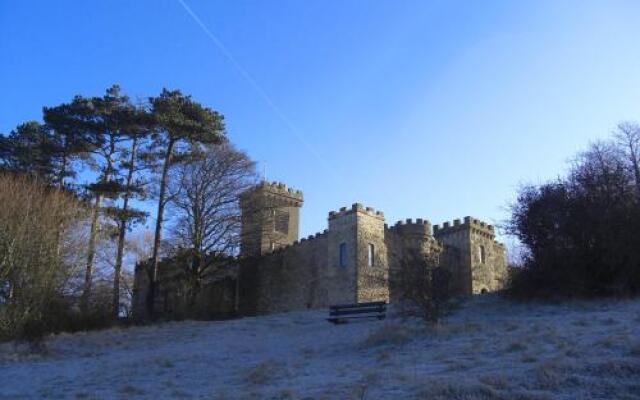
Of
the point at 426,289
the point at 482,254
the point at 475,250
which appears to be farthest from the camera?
the point at 482,254

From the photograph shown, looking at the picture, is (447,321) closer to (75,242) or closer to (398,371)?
(398,371)

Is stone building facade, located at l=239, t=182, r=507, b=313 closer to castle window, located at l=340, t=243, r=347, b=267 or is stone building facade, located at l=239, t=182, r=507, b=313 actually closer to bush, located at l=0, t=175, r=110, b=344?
castle window, located at l=340, t=243, r=347, b=267

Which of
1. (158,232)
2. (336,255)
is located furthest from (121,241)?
(336,255)

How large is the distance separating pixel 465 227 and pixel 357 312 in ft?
76.6

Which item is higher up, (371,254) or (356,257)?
(371,254)

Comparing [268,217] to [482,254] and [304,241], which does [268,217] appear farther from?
[482,254]

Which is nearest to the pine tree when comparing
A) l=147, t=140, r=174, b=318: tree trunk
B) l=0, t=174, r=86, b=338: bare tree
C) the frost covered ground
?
l=147, t=140, r=174, b=318: tree trunk

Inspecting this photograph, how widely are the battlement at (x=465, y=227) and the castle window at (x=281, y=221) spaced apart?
366 inches

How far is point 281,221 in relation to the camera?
140ft

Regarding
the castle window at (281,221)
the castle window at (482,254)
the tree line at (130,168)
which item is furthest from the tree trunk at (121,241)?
the castle window at (482,254)

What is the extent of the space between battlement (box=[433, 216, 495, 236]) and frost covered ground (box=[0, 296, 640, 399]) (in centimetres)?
2237

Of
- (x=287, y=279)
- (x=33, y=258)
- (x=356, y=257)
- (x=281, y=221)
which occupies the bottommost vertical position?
(x=33, y=258)

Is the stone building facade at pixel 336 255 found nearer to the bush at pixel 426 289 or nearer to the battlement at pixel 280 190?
the battlement at pixel 280 190

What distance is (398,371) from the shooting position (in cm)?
1005
